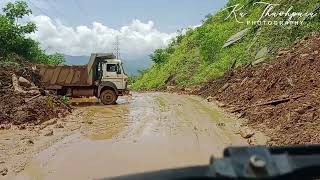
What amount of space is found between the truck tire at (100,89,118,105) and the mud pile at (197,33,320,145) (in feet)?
18.0

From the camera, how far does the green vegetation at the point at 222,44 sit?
2714 centimetres

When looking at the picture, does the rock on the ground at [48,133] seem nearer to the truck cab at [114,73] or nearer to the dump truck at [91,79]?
the dump truck at [91,79]

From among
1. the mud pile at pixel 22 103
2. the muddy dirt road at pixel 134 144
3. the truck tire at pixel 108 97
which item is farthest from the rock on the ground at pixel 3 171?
the truck tire at pixel 108 97

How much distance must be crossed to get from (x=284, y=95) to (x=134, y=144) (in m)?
7.33

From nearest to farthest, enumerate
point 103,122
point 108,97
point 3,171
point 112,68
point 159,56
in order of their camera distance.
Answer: point 3,171, point 103,122, point 108,97, point 112,68, point 159,56

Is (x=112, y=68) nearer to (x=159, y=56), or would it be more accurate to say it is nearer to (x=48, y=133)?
(x=48, y=133)

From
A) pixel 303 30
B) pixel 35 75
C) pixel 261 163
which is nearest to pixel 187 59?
pixel 303 30

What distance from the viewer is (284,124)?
13.4 meters

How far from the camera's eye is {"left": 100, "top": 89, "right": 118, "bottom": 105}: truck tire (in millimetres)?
24422

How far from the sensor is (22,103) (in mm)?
17062

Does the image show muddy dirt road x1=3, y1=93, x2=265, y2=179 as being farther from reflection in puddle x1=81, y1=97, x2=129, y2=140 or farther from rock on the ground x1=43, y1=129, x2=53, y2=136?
rock on the ground x1=43, y1=129, x2=53, y2=136

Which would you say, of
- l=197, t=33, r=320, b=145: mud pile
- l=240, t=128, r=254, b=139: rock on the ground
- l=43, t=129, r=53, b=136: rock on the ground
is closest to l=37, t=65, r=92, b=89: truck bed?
l=197, t=33, r=320, b=145: mud pile

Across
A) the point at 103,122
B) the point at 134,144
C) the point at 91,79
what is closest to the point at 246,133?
the point at 134,144

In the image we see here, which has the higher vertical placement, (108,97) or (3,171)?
(108,97)
